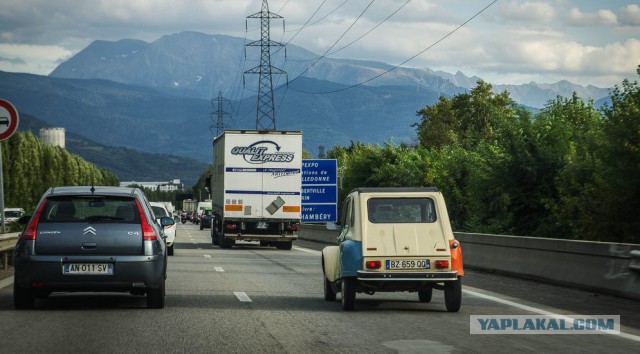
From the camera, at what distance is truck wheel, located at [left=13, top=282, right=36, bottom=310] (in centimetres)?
1295

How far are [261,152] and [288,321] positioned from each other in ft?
77.0

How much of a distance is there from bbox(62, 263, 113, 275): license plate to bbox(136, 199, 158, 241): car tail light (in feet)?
1.88

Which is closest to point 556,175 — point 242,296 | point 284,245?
point 284,245

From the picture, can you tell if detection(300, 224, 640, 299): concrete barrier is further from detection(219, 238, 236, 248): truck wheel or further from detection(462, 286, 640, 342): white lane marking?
detection(219, 238, 236, 248): truck wheel

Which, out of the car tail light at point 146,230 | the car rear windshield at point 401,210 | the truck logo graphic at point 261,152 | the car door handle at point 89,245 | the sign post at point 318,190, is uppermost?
the truck logo graphic at point 261,152

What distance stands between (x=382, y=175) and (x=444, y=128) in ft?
74.1

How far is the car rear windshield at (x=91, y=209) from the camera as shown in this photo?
1291cm

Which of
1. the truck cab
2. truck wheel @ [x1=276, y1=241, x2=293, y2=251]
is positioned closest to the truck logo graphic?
truck wheel @ [x1=276, y1=241, x2=293, y2=251]

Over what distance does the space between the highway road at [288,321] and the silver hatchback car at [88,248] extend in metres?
0.36

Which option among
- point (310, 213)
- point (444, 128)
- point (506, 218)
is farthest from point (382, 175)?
point (506, 218)

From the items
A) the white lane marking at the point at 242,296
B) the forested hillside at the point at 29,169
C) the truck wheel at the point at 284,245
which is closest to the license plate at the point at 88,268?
the white lane marking at the point at 242,296

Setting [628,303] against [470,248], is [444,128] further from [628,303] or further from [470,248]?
[628,303]

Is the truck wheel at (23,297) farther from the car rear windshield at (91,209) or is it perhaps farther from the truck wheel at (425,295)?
the truck wheel at (425,295)

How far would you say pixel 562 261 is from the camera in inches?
694
